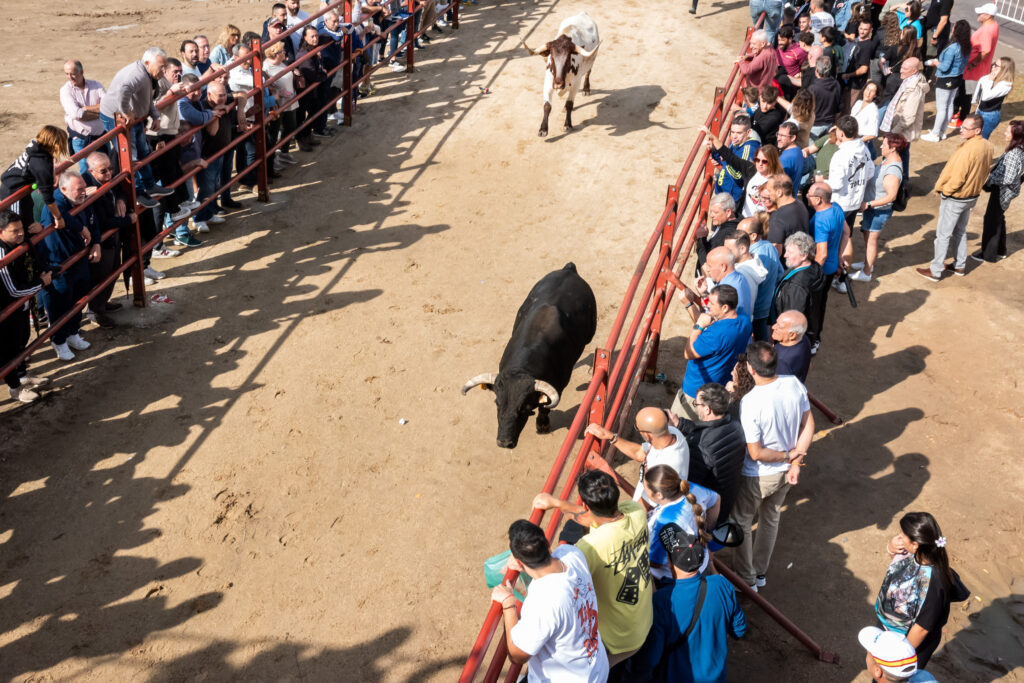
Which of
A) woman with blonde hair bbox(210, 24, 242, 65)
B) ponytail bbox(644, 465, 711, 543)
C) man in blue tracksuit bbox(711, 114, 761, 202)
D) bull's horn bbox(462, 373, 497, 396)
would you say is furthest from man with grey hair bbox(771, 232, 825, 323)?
woman with blonde hair bbox(210, 24, 242, 65)

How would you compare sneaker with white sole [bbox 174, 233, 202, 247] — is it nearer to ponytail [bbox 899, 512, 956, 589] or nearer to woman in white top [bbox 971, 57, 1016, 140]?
ponytail [bbox 899, 512, 956, 589]

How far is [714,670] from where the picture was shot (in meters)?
4.45

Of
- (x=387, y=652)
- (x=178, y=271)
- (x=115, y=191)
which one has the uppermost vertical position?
(x=115, y=191)

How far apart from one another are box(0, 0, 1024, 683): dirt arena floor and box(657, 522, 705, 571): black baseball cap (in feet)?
4.45

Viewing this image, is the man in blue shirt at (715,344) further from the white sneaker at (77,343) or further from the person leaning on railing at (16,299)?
the white sneaker at (77,343)

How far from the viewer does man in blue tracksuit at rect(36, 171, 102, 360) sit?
→ 7.47 meters

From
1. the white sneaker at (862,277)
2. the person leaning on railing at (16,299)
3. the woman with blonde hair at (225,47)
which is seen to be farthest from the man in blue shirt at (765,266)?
the woman with blonde hair at (225,47)

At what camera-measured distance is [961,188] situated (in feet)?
30.1

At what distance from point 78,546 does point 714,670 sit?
435 cm

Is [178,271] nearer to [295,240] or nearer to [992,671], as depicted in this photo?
[295,240]

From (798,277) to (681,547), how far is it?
3.39 metres

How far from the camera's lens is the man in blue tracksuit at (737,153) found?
28.3 feet

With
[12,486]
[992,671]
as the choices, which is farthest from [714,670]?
[12,486]

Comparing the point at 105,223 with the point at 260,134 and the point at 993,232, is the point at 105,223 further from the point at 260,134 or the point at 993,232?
the point at 993,232
